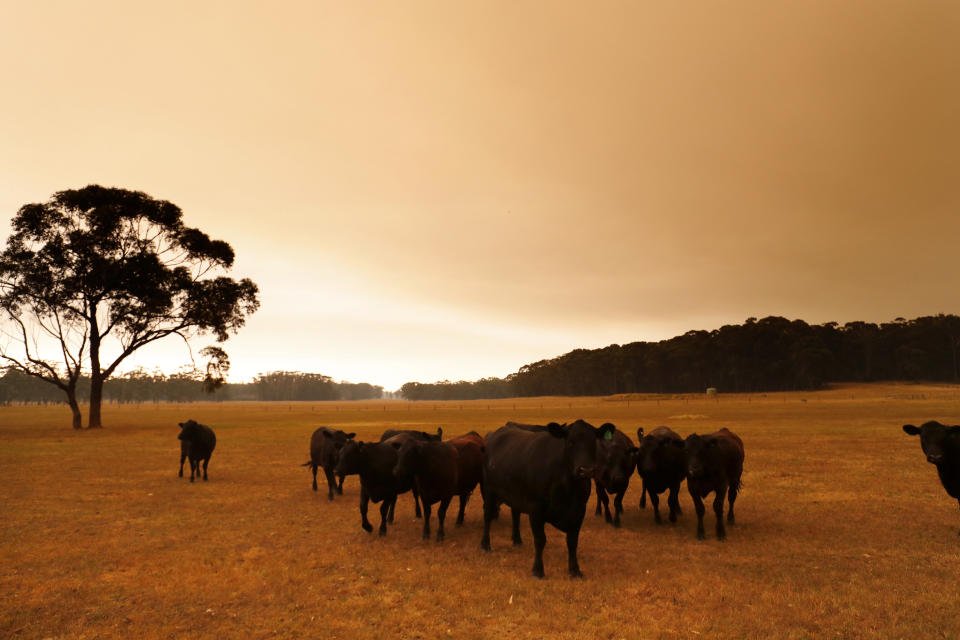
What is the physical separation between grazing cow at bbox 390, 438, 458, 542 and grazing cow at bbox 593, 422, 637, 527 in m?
3.12

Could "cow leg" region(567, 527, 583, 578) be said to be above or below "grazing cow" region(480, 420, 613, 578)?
below

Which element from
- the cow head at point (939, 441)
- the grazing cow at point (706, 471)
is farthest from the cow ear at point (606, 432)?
the cow head at point (939, 441)

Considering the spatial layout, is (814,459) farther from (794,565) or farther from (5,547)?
(5,547)

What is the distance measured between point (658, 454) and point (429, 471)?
507cm

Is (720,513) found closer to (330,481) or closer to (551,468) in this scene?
(551,468)

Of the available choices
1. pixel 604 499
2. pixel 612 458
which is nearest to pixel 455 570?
pixel 612 458

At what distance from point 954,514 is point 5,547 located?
20772mm

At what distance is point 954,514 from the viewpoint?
11.6m

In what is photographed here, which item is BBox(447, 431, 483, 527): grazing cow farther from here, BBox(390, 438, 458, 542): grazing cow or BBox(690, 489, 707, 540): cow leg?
BBox(690, 489, 707, 540): cow leg

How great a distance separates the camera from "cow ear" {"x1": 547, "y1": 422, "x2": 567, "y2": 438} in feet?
25.4

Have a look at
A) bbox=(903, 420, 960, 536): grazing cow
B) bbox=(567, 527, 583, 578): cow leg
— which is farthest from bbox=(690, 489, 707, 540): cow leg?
bbox=(903, 420, 960, 536): grazing cow

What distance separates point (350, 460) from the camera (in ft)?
33.8

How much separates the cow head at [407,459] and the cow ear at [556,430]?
3.38 metres

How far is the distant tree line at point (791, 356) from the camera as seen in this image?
120438 millimetres
